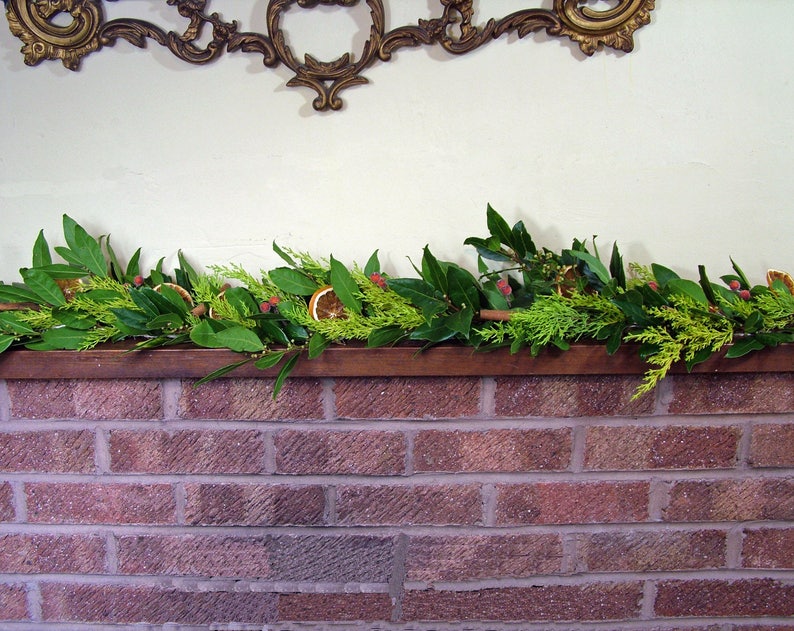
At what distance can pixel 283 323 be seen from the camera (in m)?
0.72

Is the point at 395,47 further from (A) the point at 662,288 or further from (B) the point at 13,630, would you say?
(B) the point at 13,630

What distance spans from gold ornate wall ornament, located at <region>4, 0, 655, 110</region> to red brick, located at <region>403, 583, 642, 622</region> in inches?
29.3

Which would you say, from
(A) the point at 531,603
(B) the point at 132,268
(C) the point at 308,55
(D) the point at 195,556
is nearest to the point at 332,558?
(D) the point at 195,556

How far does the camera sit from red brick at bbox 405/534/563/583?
0.80m

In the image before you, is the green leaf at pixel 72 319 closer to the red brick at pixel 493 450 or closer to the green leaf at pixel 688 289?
the red brick at pixel 493 450

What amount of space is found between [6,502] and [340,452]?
1.64ft

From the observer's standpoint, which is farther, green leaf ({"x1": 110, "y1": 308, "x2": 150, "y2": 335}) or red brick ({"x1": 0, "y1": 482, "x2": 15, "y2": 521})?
red brick ({"x1": 0, "y1": 482, "x2": 15, "y2": 521})

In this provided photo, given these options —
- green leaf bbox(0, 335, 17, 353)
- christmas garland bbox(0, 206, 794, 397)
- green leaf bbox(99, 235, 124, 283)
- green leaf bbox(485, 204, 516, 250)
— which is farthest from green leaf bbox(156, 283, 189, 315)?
green leaf bbox(485, 204, 516, 250)

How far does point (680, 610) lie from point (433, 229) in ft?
2.26

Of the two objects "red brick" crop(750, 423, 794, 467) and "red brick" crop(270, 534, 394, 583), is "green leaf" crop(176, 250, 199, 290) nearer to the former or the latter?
"red brick" crop(270, 534, 394, 583)

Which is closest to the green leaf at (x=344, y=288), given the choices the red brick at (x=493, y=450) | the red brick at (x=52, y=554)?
the red brick at (x=493, y=450)

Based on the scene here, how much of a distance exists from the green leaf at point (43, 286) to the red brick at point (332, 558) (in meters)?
0.45

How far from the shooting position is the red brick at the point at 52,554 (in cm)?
81

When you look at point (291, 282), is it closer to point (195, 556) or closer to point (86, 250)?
point (86, 250)
